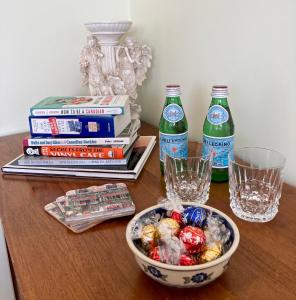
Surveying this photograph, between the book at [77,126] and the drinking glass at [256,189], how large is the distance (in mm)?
299

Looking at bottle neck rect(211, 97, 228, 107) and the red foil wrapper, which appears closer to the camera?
the red foil wrapper

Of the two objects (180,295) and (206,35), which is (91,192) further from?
(206,35)

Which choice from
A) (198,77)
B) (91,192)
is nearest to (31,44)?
(198,77)

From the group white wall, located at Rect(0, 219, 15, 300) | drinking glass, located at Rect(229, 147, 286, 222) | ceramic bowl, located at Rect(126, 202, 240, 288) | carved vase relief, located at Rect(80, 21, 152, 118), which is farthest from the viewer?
carved vase relief, located at Rect(80, 21, 152, 118)

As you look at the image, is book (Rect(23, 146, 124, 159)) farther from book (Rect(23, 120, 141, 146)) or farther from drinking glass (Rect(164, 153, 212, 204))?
drinking glass (Rect(164, 153, 212, 204))

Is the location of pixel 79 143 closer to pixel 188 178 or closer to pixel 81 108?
pixel 81 108

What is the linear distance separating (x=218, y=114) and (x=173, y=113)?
0.10 m

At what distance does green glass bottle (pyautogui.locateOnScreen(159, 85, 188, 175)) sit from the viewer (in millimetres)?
736

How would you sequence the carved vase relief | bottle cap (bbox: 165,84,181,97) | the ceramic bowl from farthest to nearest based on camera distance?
the carved vase relief → bottle cap (bbox: 165,84,181,97) → the ceramic bowl

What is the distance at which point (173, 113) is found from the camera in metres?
0.74

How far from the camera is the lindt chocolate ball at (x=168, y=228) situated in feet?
1.55

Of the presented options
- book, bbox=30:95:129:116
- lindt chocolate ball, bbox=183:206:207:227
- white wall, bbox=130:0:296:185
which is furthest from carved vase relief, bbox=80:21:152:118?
lindt chocolate ball, bbox=183:206:207:227

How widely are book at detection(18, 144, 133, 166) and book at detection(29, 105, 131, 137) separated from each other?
0.19ft

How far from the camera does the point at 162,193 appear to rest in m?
0.72
